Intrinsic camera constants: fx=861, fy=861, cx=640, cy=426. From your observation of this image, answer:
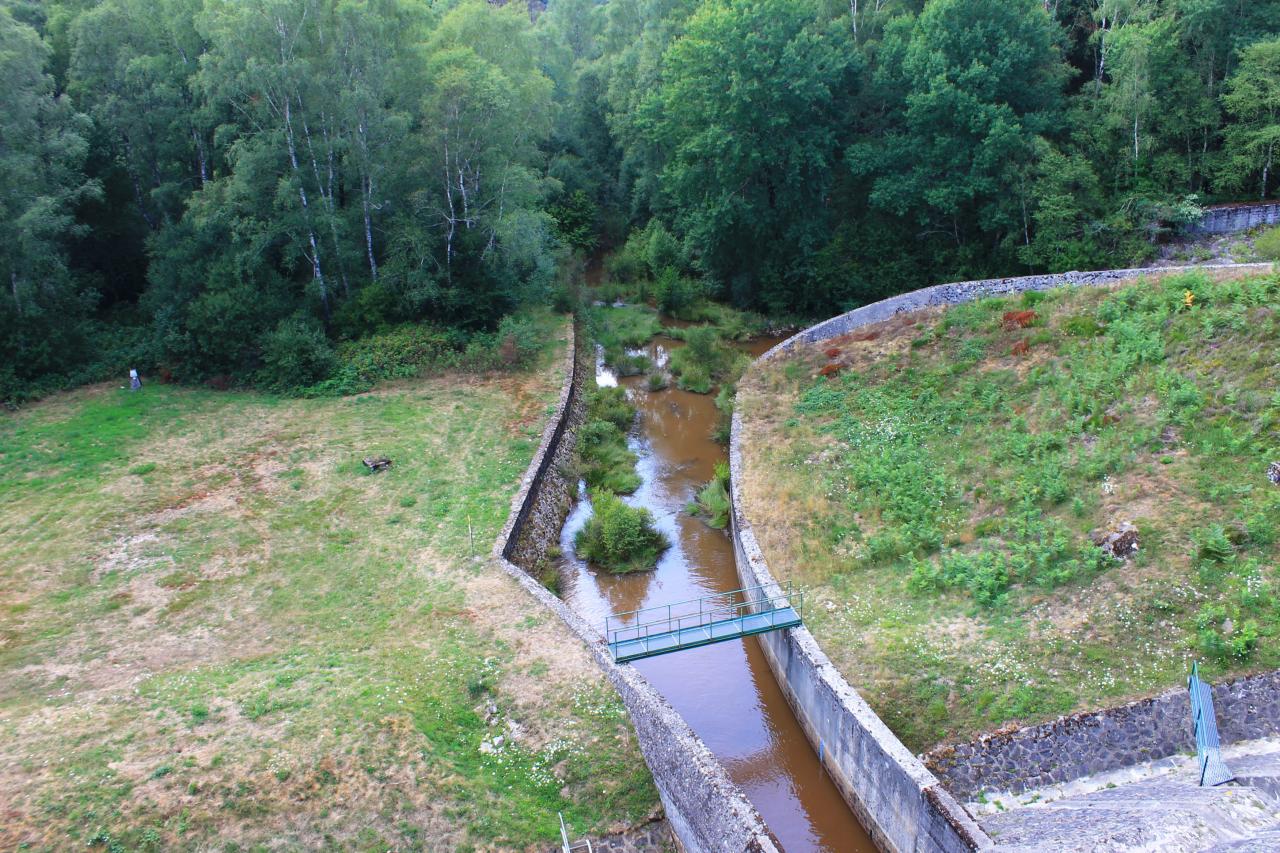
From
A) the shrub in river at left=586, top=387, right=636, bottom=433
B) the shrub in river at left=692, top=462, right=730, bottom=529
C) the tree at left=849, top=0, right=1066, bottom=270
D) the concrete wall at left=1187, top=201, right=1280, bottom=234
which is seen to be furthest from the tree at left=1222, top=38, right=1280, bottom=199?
the shrub in river at left=586, top=387, right=636, bottom=433

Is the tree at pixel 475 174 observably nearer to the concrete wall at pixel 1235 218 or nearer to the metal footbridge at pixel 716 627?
the metal footbridge at pixel 716 627

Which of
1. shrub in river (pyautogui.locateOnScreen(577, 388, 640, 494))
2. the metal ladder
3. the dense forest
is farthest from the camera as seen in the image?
the dense forest

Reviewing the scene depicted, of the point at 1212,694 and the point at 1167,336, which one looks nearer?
the point at 1212,694

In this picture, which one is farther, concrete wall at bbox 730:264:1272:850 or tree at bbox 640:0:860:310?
tree at bbox 640:0:860:310

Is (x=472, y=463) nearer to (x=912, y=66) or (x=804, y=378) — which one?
(x=804, y=378)

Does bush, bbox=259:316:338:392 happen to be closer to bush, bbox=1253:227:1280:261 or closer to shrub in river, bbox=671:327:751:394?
shrub in river, bbox=671:327:751:394

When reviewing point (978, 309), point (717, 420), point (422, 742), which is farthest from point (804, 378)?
point (422, 742)
